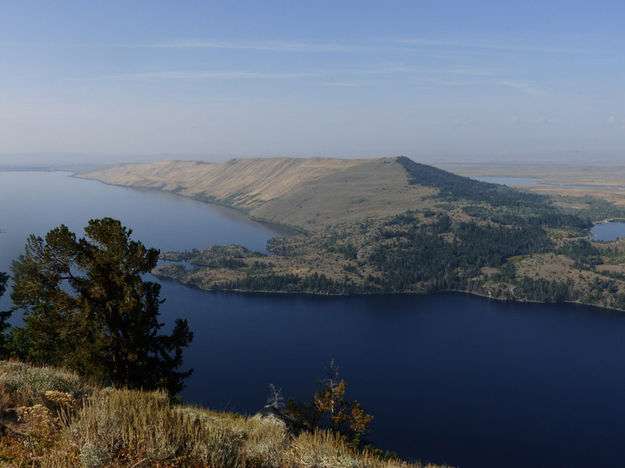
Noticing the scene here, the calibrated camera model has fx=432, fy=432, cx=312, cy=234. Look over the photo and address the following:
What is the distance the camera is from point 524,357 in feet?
447

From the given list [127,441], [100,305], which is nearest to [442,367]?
[100,305]

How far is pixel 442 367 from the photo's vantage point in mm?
128375

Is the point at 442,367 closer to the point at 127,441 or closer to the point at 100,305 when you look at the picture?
the point at 100,305

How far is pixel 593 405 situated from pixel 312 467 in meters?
126

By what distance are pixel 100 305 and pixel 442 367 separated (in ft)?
388

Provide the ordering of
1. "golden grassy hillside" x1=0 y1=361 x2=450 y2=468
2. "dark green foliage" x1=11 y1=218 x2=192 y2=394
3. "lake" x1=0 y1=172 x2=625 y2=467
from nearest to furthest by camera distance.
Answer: "golden grassy hillside" x1=0 y1=361 x2=450 y2=468 < "dark green foliage" x1=11 y1=218 x2=192 y2=394 < "lake" x1=0 y1=172 x2=625 y2=467

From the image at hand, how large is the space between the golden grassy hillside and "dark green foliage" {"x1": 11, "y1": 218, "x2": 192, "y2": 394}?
1621 cm

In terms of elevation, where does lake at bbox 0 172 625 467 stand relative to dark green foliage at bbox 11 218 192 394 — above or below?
below

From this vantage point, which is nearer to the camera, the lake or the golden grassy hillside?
the golden grassy hillside

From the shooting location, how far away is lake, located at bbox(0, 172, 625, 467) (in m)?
91.5

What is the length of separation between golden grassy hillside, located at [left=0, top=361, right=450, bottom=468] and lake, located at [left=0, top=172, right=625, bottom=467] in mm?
81090

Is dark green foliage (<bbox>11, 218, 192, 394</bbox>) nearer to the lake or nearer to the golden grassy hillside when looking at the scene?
the golden grassy hillside

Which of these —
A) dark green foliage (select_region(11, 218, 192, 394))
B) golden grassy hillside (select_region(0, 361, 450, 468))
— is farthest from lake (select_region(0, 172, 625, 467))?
golden grassy hillside (select_region(0, 361, 450, 468))

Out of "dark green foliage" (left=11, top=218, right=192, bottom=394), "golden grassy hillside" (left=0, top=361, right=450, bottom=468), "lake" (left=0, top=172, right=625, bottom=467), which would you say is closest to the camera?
"golden grassy hillside" (left=0, top=361, right=450, bottom=468)
